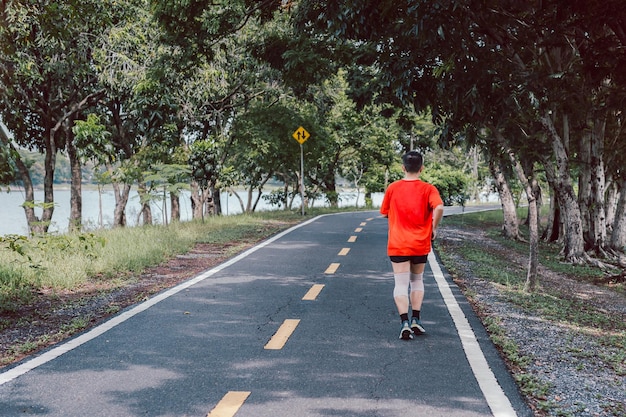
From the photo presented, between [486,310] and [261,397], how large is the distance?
13.3 ft

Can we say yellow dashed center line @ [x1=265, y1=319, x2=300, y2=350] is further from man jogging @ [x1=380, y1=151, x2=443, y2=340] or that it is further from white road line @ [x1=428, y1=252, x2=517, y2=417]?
white road line @ [x1=428, y1=252, x2=517, y2=417]

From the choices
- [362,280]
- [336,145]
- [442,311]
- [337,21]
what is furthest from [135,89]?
[336,145]

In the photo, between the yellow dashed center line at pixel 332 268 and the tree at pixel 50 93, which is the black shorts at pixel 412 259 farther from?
the tree at pixel 50 93

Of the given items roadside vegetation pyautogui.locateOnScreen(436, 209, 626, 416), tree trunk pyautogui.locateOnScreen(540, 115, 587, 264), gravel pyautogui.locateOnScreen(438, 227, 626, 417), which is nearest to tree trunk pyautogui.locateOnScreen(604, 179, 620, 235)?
roadside vegetation pyautogui.locateOnScreen(436, 209, 626, 416)

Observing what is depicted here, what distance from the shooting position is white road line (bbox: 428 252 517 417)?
4254 millimetres

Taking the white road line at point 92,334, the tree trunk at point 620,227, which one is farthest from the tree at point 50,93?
the tree trunk at point 620,227

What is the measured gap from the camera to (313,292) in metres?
8.47

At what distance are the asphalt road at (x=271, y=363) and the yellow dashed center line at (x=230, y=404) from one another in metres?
0.01

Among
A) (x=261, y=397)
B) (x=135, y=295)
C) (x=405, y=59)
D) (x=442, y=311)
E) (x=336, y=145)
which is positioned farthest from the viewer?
(x=336, y=145)

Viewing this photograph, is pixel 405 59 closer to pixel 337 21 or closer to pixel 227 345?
pixel 337 21

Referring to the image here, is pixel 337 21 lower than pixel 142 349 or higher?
higher

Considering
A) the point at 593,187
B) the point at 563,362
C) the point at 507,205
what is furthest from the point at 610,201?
the point at 563,362

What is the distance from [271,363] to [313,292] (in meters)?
3.31

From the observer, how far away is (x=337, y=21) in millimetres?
9789
